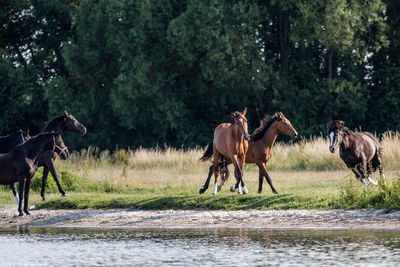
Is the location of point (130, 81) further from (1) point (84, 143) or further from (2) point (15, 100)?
(2) point (15, 100)

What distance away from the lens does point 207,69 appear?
39562 mm

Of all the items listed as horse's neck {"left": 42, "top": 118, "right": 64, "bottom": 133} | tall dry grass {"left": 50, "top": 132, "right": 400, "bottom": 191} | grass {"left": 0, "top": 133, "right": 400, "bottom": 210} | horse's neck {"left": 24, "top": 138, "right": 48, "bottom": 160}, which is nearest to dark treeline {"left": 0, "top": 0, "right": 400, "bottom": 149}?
grass {"left": 0, "top": 133, "right": 400, "bottom": 210}

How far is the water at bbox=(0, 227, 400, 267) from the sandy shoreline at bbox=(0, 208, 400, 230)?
780 mm

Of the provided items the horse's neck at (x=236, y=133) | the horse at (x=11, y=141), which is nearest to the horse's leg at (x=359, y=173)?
the horse's neck at (x=236, y=133)

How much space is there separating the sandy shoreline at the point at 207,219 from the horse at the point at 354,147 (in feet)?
9.73

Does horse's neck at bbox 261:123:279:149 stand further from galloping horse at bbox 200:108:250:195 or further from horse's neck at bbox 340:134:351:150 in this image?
horse's neck at bbox 340:134:351:150

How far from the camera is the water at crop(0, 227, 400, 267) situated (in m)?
11.4

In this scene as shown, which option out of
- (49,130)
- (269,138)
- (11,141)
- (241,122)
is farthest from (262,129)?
(11,141)

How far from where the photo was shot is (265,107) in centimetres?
4203

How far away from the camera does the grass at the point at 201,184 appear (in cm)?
1658

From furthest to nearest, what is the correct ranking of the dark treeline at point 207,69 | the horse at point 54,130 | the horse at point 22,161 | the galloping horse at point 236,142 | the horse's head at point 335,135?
the dark treeline at point 207,69 → the horse at point 54,130 → the horse's head at point 335,135 → the galloping horse at point 236,142 → the horse at point 22,161

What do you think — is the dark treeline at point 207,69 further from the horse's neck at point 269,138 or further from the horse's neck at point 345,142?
the horse's neck at point 269,138

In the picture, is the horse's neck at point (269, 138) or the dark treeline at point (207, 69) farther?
the dark treeline at point (207, 69)

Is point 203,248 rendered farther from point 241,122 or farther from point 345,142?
point 345,142
